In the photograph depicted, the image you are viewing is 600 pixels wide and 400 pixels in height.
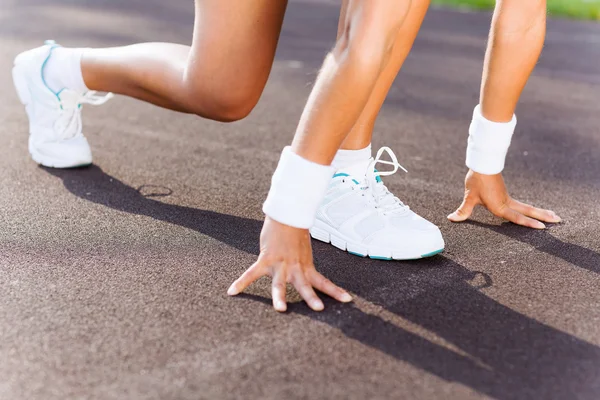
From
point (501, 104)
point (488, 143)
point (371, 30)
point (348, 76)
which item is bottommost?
point (488, 143)

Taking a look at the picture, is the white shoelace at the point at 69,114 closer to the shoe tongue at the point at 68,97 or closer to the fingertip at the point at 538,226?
the shoe tongue at the point at 68,97

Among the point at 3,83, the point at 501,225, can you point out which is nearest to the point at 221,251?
the point at 501,225

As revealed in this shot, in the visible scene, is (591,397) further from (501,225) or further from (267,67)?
(267,67)

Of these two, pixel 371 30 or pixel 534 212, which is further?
pixel 534 212

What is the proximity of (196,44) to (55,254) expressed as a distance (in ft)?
2.40

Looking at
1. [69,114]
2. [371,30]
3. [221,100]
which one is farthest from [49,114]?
[371,30]

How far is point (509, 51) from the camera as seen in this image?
244 cm

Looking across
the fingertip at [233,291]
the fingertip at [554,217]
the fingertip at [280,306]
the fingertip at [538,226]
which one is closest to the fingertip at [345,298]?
the fingertip at [280,306]

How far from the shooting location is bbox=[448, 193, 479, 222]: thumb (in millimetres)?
2596

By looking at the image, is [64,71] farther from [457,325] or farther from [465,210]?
[457,325]

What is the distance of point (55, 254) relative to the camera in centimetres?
222

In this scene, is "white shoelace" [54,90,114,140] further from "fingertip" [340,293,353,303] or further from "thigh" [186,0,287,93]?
"fingertip" [340,293,353,303]

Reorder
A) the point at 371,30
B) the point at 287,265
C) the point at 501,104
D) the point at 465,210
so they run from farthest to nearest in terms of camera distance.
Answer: the point at 465,210, the point at 501,104, the point at 287,265, the point at 371,30

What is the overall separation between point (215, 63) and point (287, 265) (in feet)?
2.34
